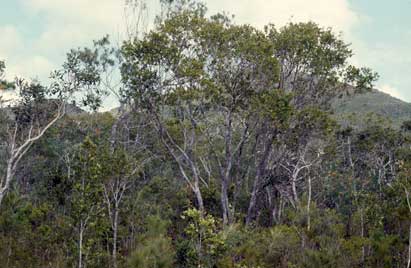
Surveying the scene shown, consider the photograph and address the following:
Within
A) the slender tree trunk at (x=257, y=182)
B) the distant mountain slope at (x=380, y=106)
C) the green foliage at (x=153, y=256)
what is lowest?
the green foliage at (x=153, y=256)

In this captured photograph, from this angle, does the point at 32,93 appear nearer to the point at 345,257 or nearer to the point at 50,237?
the point at 50,237

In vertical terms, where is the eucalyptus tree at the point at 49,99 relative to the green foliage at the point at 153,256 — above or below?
above

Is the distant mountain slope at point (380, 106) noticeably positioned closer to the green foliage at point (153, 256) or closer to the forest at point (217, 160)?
the forest at point (217, 160)

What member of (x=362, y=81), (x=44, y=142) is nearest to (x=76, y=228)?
(x=362, y=81)

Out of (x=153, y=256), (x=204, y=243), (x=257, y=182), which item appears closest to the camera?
(x=204, y=243)

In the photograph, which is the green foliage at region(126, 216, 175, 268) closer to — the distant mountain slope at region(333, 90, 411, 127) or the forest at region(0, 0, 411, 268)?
the forest at region(0, 0, 411, 268)

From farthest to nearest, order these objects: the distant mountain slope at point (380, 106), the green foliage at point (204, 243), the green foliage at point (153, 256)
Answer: the distant mountain slope at point (380, 106), the green foliage at point (153, 256), the green foliage at point (204, 243)

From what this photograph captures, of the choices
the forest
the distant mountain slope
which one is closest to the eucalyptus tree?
the forest

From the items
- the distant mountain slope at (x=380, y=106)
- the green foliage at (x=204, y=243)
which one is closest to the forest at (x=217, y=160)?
the green foliage at (x=204, y=243)

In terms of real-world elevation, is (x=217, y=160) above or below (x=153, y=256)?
above

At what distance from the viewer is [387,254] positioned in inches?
533

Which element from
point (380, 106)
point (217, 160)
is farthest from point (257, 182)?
point (380, 106)

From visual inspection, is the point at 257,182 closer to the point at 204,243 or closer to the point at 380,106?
the point at 204,243

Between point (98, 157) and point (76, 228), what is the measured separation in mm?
2368
